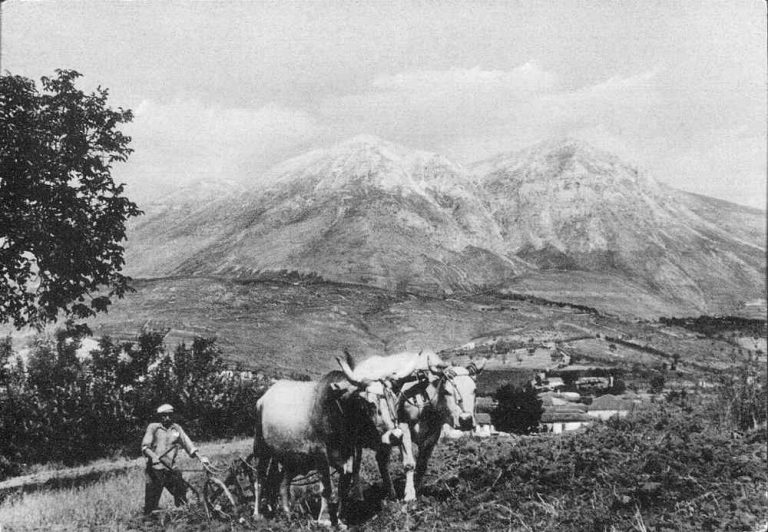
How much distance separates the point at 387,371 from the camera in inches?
390

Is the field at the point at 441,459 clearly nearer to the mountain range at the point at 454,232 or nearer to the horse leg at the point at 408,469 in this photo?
the horse leg at the point at 408,469

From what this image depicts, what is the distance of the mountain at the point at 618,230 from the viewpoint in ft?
125

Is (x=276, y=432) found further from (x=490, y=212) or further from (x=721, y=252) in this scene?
(x=721, y=252)

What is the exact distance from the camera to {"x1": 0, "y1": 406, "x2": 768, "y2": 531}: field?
7.91 meters

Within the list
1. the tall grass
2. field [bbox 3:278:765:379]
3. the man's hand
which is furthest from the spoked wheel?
field [bbox 3:278:765:379]

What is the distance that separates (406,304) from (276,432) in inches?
550

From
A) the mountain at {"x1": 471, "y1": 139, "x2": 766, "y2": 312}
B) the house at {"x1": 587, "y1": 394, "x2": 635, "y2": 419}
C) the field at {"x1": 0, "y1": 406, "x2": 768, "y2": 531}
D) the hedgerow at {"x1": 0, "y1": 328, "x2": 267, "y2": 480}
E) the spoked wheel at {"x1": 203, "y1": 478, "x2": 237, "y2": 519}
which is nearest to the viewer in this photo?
the field at {"x1": 0, "y1": 406, "x2": 768, "y2": 531}

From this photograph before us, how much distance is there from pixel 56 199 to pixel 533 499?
376 inches

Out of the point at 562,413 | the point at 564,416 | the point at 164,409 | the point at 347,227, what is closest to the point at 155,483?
the point at 164,409

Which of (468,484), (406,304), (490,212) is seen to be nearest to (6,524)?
(468,484)

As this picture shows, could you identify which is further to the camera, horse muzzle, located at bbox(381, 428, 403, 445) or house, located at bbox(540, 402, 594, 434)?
house, located at bbox(540, 402, 594, 434)

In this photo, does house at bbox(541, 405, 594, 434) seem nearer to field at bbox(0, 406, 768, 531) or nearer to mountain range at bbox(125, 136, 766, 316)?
mountain range at bbox(125, 136, 766, 316)

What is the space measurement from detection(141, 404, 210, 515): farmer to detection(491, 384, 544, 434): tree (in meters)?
18.4

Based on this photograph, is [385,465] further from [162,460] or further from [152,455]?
[152,455]
